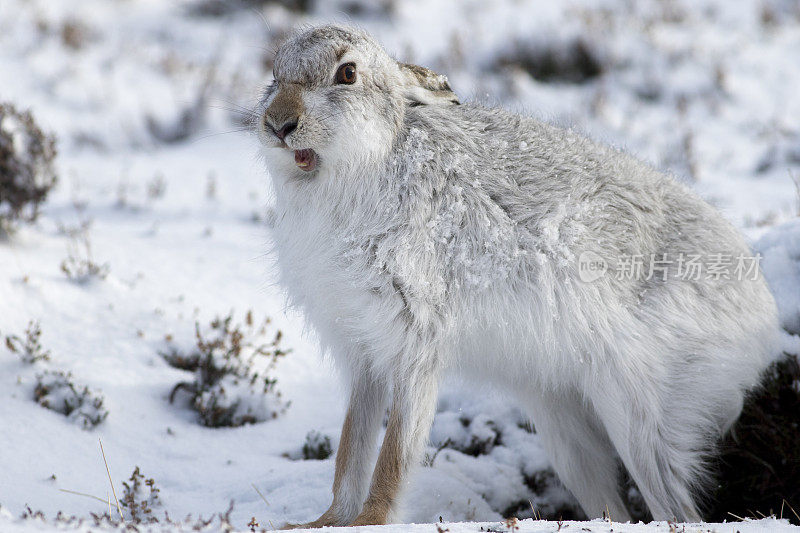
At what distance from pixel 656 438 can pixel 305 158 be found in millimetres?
2028

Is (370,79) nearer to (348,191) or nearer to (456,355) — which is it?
(348,191)

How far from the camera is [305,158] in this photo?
337cm

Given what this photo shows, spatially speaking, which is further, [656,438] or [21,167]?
[21,167]

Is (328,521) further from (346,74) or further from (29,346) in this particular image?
(29,346)

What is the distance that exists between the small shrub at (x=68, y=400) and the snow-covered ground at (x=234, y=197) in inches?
2.4

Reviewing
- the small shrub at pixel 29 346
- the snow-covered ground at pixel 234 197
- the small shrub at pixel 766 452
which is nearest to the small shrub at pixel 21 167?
the snow-covered ground at pixel 234 197

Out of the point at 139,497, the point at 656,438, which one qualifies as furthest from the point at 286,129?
the point at 656,438

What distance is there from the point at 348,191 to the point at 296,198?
268mm

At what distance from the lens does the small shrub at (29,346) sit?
4.52 meters

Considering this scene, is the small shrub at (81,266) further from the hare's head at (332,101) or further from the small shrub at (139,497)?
the hare's head at (332,101)

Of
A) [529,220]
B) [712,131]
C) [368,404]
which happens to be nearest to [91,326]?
[368,404]

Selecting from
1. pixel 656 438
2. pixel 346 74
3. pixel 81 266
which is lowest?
pixel 81 266

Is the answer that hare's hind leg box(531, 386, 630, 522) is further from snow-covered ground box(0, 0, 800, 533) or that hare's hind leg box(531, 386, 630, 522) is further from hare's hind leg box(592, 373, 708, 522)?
hare's hind leg box(592, 373, 708, 522)

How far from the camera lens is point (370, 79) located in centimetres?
346
